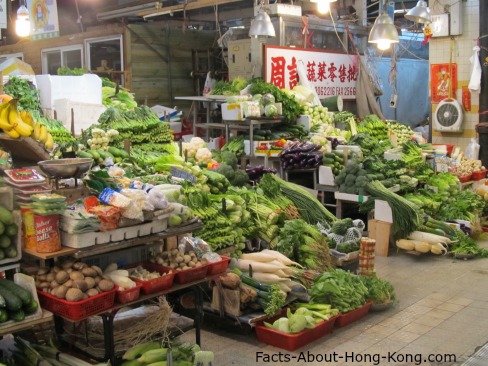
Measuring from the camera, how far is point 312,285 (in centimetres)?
615

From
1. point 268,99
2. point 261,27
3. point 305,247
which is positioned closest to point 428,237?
point 305,247


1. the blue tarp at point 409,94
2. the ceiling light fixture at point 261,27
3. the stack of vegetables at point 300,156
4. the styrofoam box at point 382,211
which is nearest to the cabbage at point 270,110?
the stack of vegetables at point 300,156

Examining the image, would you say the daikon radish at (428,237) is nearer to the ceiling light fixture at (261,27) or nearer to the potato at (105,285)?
the ceiling light fixture at (261,27)

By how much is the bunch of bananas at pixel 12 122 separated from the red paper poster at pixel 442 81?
28.9ft

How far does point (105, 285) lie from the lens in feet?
13.8

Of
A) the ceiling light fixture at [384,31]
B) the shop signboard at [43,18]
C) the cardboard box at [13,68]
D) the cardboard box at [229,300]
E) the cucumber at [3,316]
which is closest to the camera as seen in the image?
the cucumber at [3,316]

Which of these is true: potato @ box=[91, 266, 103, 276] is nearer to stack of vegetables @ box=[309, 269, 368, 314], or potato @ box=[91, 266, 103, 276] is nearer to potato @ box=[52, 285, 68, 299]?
potato @ box=[52, 285, 68, 299]

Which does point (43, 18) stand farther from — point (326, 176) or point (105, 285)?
point (105, 285)

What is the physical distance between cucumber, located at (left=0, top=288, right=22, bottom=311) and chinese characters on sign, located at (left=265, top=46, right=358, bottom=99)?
308 inches

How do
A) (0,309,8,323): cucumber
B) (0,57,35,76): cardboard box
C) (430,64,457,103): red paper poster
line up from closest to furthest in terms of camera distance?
(0,309,8,323): cucumber → (430,64,457,103): red paper poster → (0,57,35,76): cardboard box

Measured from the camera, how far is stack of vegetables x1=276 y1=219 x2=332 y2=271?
6.65 m

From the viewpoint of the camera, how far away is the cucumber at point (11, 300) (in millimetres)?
3812

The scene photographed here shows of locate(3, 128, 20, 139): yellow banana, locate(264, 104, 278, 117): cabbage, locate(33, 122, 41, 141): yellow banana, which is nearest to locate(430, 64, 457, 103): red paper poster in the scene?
locate(264, 104, 278, 117): cabbage

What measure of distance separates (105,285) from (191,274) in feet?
2.66
